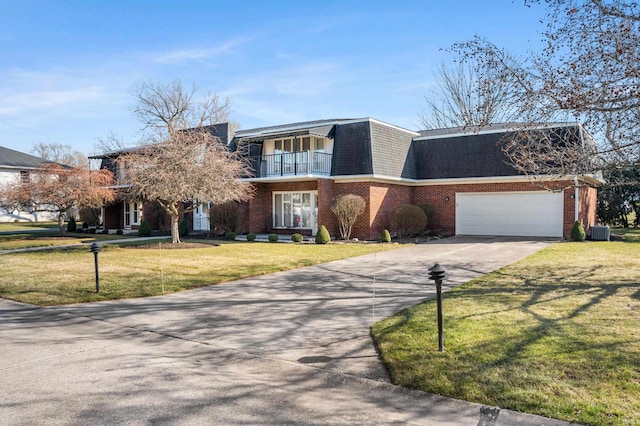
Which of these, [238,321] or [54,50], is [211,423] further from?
[54,50]

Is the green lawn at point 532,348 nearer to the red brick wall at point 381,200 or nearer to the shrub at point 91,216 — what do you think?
the red brick wall at point 381,200

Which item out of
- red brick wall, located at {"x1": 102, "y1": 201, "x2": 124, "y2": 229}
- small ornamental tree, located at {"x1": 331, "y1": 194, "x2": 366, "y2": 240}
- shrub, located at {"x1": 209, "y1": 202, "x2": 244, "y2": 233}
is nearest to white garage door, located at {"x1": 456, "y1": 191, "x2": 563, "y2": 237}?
small ornamental tree, located at {"x1": 331, "y1": 194, "x2": 366, "y2": 240}

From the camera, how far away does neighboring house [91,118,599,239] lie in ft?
72.9

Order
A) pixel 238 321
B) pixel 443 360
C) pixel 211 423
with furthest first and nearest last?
pixel 238 321, pixel 443 360, pixel 211 423

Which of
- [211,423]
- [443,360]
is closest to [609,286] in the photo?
[443,360]

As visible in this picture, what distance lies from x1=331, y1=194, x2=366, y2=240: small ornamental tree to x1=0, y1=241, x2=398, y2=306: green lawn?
2.03 m

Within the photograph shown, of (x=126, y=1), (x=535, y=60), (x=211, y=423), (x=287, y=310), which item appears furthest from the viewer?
(x=126, y=1)

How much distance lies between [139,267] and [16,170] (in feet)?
126

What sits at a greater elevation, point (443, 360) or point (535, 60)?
point (535, 60)

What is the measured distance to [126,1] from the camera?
13.6 meters

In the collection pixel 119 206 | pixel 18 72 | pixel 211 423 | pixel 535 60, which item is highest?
pixel 18 72

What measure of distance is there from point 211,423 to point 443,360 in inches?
108

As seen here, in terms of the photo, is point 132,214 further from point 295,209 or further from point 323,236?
point 323,236

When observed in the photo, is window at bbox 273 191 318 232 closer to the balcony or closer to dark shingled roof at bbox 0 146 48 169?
the balcony
